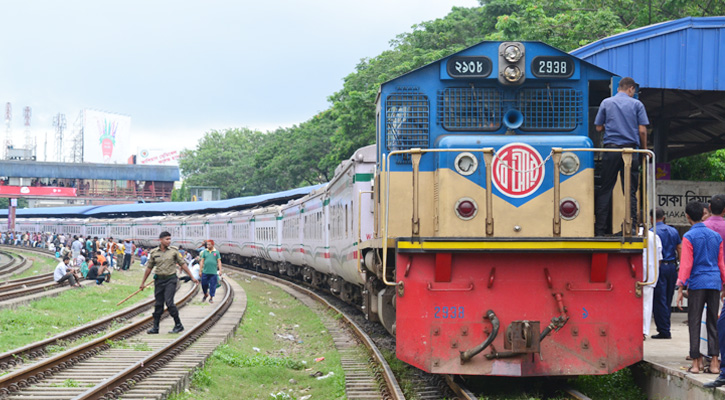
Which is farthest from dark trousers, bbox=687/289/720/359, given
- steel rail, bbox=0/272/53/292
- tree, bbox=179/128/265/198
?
tree, bbox=179/128/265/198

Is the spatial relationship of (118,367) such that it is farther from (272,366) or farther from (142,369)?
(272,366)

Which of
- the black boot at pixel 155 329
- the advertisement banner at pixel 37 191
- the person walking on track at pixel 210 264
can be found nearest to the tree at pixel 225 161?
the advertisement banner at pixel 37 191

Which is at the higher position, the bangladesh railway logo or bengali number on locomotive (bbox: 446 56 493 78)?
bengali number on locomotive (bbox: 446 56 493 78)

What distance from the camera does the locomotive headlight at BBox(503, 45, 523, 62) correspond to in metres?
7.91

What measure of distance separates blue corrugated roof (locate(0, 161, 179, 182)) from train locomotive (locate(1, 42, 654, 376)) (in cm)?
9348

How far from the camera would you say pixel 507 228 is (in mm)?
7227

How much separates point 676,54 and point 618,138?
6.03 m

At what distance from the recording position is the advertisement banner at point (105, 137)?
112 meters

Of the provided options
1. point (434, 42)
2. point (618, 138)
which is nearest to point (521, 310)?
point (618, 138)

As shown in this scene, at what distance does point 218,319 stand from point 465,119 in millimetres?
9681

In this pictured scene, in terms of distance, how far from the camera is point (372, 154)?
12.4 m

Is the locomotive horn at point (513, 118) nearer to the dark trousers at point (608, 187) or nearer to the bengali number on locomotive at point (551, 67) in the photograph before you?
the bengali number on locomotive at point (551, 67)

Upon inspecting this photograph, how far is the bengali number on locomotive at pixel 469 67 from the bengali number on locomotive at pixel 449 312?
2486mm

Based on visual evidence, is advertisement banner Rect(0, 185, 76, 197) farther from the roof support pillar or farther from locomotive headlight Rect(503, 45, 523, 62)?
locomotive headlight Rect(503, 45, 523, 62)
